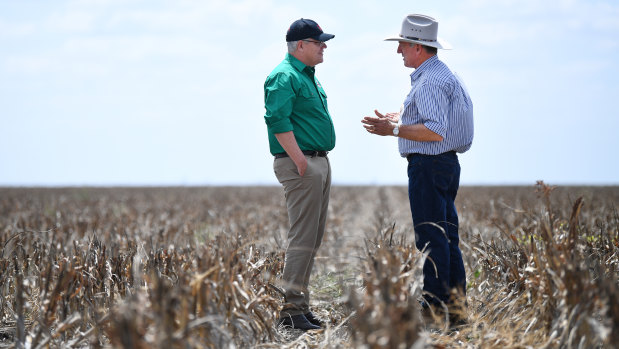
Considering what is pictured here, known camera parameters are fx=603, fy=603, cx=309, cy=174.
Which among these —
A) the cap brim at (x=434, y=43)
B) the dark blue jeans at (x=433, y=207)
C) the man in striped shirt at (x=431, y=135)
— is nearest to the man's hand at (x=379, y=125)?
the man in striped shirt at (x=431, y=135)

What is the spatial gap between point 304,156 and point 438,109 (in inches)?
39.7

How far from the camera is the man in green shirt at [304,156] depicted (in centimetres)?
449

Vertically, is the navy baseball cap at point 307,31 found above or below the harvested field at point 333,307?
above

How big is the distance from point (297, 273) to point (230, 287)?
128cm

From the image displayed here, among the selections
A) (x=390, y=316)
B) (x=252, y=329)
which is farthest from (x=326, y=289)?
(x=390, y=316)

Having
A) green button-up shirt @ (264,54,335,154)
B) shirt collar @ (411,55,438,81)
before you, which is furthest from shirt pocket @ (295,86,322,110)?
shirt collar @ (411,55,438,81)

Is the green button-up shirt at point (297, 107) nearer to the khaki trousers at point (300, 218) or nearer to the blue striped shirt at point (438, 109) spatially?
the khaki trousers at point (300, 218)

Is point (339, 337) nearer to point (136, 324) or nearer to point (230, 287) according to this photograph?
point (230, 287)

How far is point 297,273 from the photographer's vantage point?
4.56 meters

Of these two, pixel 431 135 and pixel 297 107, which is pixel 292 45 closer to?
pixel 297 107

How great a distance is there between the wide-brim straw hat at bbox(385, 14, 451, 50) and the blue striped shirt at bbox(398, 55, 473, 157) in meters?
0.12

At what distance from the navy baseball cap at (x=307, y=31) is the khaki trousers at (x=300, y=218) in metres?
0.92

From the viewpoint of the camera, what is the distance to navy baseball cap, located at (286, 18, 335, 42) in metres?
4.55

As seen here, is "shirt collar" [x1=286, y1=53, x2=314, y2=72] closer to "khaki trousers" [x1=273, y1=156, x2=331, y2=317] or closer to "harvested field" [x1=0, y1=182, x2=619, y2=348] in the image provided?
"khaki trousers" [x1=273, y1=156, x2=331, y2=317]
